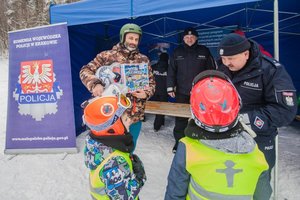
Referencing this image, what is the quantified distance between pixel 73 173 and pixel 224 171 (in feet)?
8.40

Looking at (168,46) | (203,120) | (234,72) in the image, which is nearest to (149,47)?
(168,46)

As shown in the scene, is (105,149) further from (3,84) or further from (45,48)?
(3,84)

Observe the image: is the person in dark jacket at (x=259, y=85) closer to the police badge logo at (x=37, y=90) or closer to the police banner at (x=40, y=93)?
the police banner at (x=40, y=93)

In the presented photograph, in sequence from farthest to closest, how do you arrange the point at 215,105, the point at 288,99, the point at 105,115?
the point at 288,99 → the point at 105,115 → the point at 215,105

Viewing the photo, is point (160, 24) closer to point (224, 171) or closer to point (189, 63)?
point (189, 63)

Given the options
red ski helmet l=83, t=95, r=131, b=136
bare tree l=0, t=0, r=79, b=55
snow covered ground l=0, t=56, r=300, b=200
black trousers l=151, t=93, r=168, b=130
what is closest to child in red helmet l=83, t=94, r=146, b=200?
red ski helmet l=83, t=95, r=131, b=136

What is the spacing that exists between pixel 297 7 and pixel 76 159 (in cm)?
407

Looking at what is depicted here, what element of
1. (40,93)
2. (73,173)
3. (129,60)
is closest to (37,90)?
(40,93)

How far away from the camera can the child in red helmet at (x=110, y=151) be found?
1433 mm

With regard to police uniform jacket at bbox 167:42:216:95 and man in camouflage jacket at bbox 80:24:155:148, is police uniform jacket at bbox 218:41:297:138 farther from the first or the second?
police uniform jacket at bbox 167:42:216:95

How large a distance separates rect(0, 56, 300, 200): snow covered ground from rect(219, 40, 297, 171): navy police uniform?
1457 millimetres

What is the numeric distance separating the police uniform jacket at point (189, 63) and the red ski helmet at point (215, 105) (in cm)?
249

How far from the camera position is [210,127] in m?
1.09

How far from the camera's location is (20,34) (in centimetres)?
380
